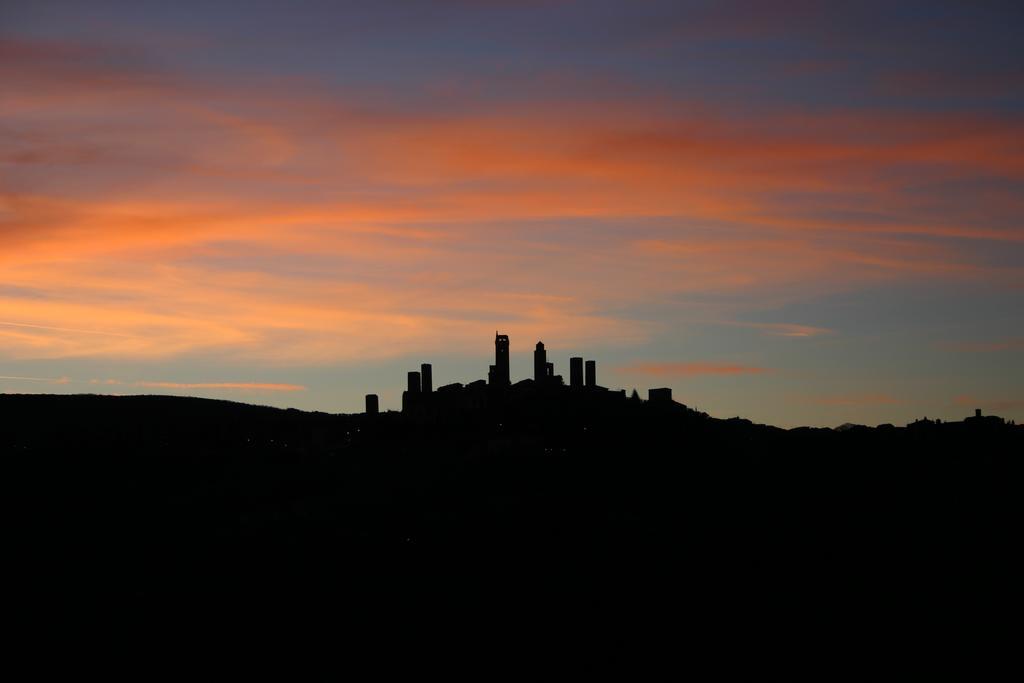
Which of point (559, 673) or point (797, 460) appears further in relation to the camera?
point (797, 460)

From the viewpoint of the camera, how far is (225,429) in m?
191

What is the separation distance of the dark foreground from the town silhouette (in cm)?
26

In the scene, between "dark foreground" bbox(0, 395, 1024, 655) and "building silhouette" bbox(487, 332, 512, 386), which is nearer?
"dark foreground" bbox(0, 395, 1024, 655)

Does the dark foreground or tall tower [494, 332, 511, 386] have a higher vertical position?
tall tower [494, 332, 511, 386]

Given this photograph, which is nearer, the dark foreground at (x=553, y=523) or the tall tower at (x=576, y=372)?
the dark foreground at (x=553, y=523)

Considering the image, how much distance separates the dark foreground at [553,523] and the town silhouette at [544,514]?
261 millimetres

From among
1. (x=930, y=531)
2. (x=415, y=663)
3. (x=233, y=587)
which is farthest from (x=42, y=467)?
(x=930, y=531)

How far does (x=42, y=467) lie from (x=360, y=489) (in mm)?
42543

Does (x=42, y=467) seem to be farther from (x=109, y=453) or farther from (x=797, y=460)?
(x=797, y=460)

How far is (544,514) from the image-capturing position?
398 ft

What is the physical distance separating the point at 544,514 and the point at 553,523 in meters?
1.98

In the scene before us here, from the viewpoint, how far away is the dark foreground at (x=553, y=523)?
104 metres

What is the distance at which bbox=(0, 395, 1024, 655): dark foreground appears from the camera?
10381 cm

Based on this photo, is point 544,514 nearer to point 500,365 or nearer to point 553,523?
point 553,523
